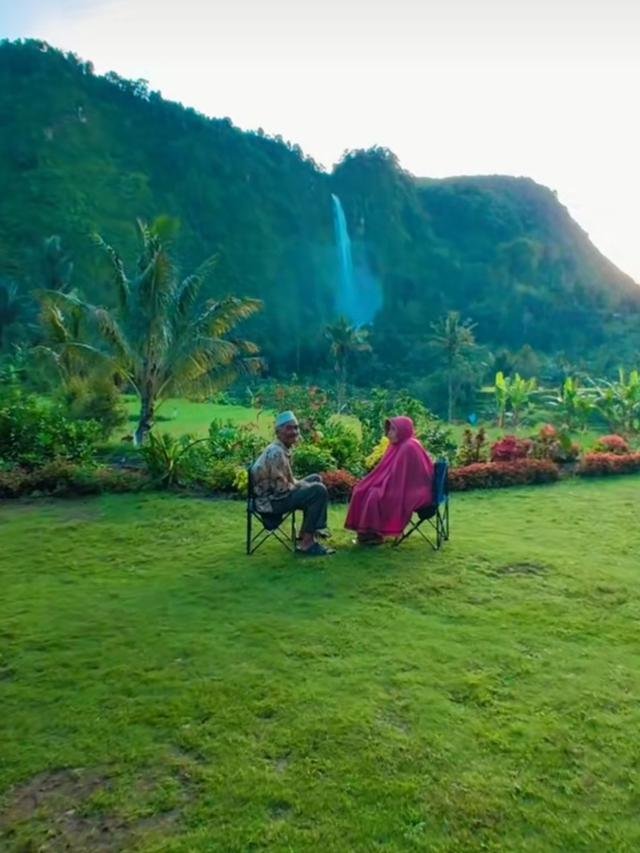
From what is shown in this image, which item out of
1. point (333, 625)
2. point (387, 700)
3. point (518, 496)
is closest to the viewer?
point (387, 700)

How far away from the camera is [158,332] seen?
585 inches

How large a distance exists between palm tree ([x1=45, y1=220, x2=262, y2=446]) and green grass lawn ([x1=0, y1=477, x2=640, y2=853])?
8.93m

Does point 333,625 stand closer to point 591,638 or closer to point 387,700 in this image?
point 387,700

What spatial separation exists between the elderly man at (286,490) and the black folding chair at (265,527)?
0.05 metres

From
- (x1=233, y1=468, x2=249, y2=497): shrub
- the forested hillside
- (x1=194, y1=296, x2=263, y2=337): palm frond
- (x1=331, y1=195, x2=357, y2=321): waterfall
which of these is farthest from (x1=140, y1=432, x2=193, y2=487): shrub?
(x1=331, y1=195, x2=357, y2=321): waterfall

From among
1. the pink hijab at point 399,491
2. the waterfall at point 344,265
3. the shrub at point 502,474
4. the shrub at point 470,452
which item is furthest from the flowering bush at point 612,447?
the waterfall at point 344,265

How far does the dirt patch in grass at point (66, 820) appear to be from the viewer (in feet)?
8.77

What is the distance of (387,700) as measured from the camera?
3635 mm

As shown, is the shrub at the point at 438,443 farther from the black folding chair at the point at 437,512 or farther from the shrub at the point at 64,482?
the shrub at the point at 64,482

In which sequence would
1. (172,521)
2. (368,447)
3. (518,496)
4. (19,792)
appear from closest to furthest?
(19,792) → (172,521) → (518,496) → (368,447)

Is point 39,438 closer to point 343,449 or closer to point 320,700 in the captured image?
point 343,449

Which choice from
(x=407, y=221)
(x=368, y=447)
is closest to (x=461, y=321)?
(x=407, y=221)

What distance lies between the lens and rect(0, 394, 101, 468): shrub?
974 centimetres

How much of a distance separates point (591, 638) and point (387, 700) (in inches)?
63.1
